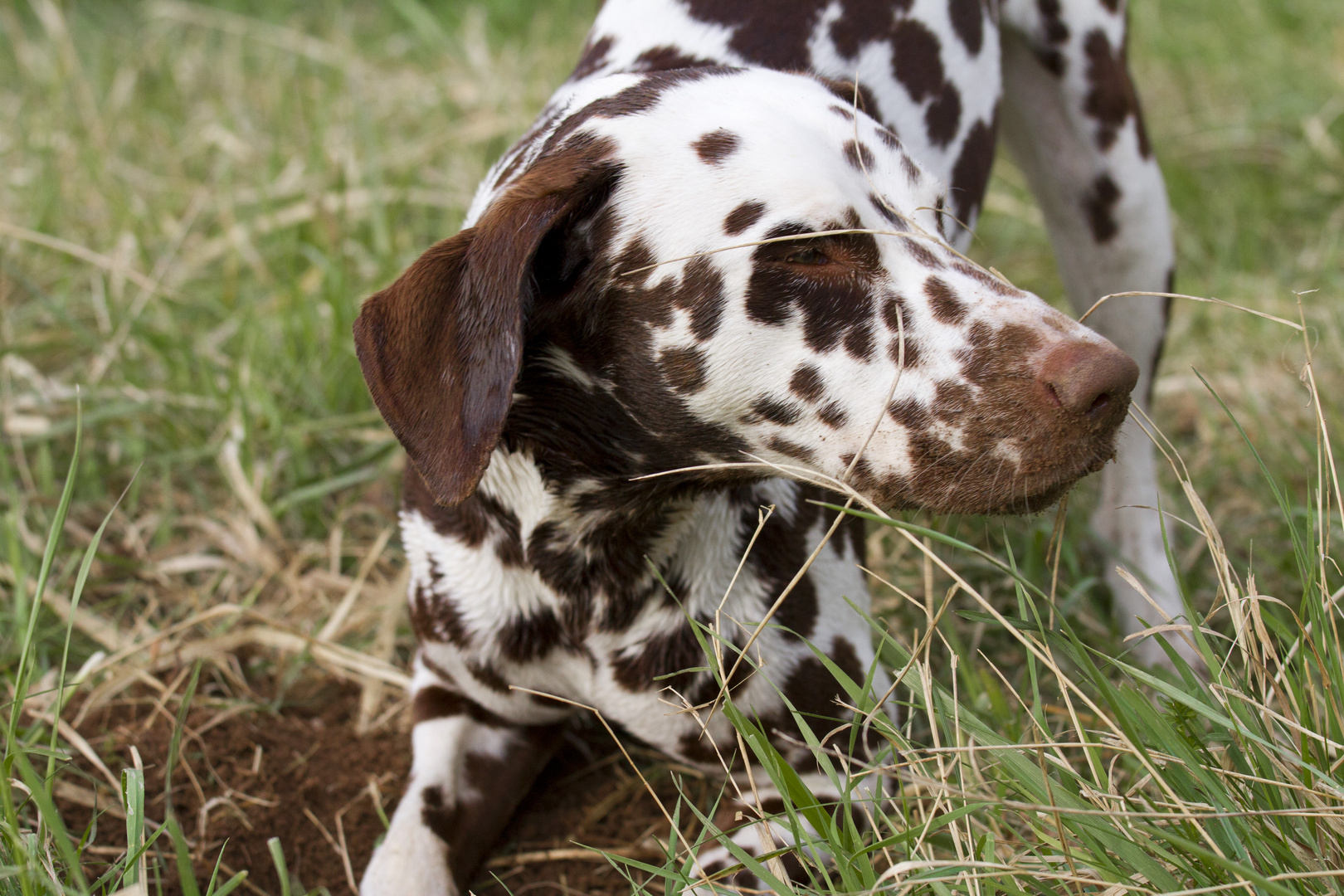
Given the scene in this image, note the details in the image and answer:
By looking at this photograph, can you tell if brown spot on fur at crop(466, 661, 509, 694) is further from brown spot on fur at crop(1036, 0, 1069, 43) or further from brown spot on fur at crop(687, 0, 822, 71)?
brown spot on fur at crop(1036, 0, 1069, 43)

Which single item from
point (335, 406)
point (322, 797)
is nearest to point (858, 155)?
point (322, 797)

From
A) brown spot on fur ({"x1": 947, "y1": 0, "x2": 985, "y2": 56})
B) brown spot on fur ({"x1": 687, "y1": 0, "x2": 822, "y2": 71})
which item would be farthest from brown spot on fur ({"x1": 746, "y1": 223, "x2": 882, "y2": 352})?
brown spot on fur ({"x1": 947, "y1": 0, "x2": 985, "y2": 56})

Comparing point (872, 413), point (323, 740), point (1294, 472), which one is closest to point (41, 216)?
point (323, 740)

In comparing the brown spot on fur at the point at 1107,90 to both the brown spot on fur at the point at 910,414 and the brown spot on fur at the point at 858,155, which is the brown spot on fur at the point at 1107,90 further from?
the brown spot on fur at the point at 910,414

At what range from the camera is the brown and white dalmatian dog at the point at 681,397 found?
68.2 inches

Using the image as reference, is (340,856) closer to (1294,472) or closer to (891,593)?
(891,593)

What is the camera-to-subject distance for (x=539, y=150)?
1.97 metres

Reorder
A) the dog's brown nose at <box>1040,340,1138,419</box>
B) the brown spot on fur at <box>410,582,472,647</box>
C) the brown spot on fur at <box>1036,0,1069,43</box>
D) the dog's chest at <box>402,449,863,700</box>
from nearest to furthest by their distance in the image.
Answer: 1. the dog's brown nose at <box>1040,340,1138,419</box>
2. the dog's chest at <box>402,449,863,700</box>
3. the brown spot on fur at <box>410,582,472,647</box>
4. the brown spot on fur at <box>1036,0,1069,43</box>

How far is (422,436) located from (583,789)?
3.55 ft

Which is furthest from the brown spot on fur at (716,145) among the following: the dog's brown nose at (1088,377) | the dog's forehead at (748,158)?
the dog's brown nose at (1088,377)

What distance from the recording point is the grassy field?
5.82 feet

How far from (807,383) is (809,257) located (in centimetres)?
18

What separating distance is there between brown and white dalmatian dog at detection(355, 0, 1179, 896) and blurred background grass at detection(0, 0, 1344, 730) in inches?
25.1

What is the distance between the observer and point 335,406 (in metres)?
3.45
